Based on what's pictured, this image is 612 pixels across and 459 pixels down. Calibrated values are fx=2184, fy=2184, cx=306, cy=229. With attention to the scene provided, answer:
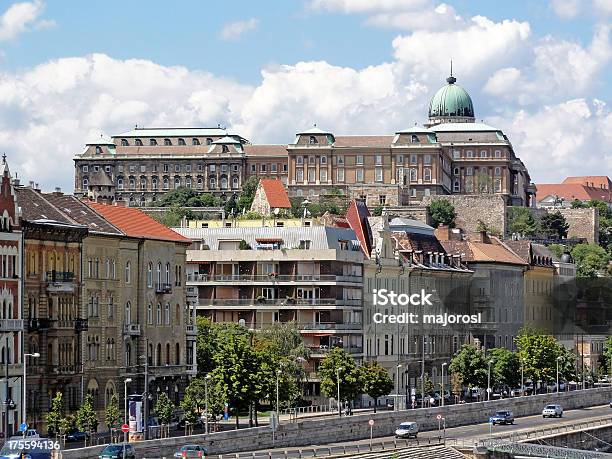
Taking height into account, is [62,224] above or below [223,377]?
above

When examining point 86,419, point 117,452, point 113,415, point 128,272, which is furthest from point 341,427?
point 117,452

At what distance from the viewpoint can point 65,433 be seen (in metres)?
102

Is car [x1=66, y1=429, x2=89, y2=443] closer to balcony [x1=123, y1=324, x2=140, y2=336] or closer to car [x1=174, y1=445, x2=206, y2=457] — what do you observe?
car [x1=174, y1=445, x2=206, y2=457]

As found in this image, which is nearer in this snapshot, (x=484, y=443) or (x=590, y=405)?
(x=484, y=443)

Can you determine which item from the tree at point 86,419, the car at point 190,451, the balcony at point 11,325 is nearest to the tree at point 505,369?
the tree at point 86,419

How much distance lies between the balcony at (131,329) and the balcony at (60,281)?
7553mm

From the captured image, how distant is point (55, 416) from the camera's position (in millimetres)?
101000

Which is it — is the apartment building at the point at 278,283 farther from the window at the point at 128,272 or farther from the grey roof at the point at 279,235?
the window at the point at 128,272

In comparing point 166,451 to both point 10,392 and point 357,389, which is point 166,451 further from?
point 357,389

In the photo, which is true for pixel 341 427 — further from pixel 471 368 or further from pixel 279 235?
pixel 471 368

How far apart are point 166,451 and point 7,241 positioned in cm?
1456

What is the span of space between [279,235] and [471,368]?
62.3 ft

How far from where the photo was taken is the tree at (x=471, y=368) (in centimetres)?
15576

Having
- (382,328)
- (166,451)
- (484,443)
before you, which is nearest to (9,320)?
(166,451)
